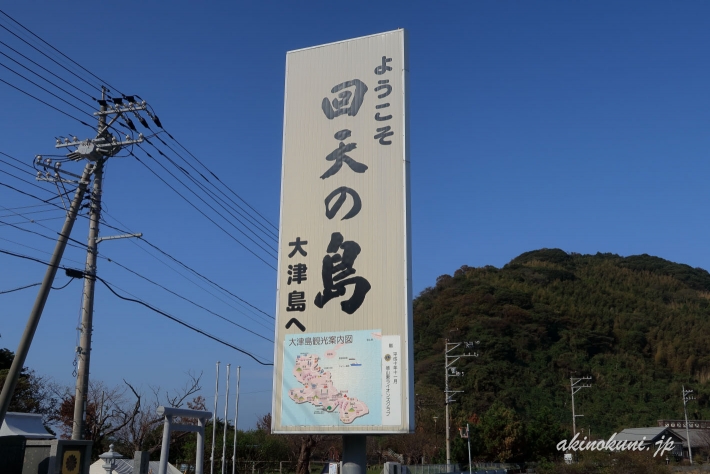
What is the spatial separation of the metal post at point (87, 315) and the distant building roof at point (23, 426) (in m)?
0.75

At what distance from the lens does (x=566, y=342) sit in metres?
74.8

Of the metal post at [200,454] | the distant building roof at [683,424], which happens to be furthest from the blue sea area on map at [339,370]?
the distant building roof at [683,424]

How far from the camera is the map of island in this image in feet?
38.3

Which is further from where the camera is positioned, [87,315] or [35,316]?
[87,315]

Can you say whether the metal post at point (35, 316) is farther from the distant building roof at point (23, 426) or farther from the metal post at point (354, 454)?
the metal post at point (354, 454)

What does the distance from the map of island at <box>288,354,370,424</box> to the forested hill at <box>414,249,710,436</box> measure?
3300cm

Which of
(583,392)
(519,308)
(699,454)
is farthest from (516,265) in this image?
(699,454)

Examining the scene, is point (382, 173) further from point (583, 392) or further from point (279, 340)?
point (583, 392)

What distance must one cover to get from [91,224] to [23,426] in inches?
169

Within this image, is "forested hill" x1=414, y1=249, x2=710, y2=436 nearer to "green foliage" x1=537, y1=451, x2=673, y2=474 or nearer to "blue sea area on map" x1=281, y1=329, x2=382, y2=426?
"green foliage" x1=537, y1=451, x2=673, y2=474

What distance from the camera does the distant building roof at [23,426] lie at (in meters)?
12.7

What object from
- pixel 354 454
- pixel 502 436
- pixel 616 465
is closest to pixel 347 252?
pixel 354 454

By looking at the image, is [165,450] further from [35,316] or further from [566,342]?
[566,342]

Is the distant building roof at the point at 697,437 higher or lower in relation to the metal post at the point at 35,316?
lower
